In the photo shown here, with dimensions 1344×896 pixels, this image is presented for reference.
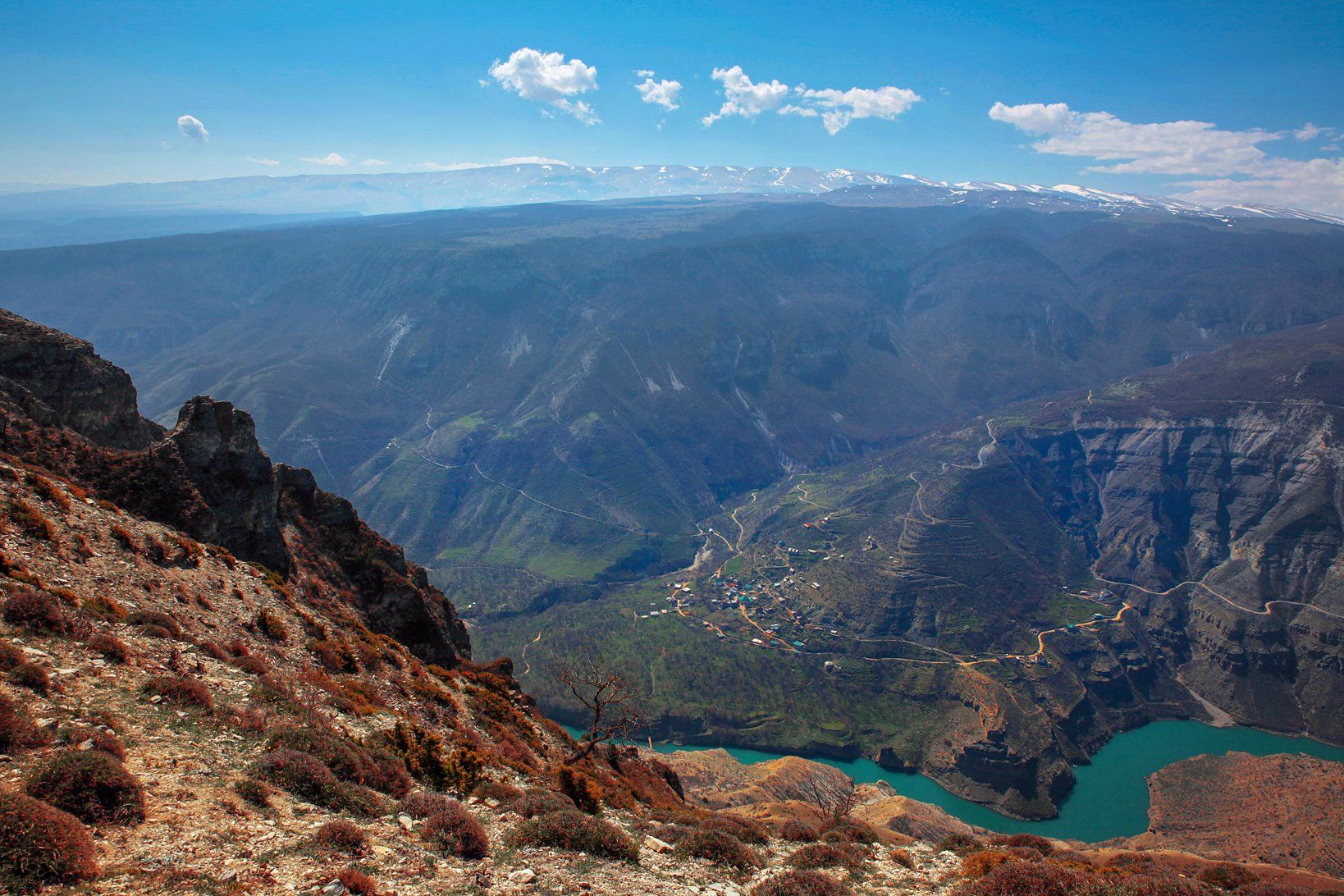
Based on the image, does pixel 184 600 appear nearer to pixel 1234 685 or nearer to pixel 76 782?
pixel 76 782

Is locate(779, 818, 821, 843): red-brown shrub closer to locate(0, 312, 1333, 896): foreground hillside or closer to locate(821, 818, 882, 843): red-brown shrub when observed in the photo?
locate(0, 312, 1333, 896): foreground hillside

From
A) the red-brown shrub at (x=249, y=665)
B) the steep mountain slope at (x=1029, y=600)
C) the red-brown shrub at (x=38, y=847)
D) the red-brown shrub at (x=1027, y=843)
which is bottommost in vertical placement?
the steep mountain slope at (x=1029, y=600)

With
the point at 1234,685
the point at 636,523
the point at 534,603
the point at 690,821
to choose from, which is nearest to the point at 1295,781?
the point at 1234,685

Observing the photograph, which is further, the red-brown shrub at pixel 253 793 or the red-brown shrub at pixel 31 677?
the red-brown shrub at pixel 253 793

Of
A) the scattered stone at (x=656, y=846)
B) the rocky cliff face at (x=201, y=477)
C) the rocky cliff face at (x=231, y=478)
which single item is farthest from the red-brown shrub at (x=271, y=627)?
the scattered stone at (x=656, y=846)

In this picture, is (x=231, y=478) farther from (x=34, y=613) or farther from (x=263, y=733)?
(x=263, y=733)

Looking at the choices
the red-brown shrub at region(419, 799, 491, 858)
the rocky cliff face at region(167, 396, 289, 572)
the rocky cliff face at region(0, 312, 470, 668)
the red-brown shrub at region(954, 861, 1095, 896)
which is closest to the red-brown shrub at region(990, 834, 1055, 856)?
the red-brown shrub at region(954, 861, 1095, 896)

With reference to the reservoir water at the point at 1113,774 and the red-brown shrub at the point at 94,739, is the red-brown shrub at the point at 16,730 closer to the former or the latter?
the red-brown shrub at the point at 94,739
